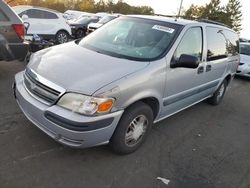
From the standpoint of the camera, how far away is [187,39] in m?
4.32

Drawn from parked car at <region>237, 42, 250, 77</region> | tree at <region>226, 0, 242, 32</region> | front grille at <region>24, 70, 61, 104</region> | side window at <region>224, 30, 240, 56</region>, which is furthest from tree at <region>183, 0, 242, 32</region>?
front grille at <region>24, 70, 61, 104</region>

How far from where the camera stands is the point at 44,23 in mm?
11656

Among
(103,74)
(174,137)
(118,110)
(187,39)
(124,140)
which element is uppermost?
(187,39)

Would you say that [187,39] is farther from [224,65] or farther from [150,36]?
[224,65]

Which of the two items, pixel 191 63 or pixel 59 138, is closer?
pixel 59 138

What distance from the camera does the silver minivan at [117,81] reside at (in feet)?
10.0

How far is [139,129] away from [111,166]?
63 centimetres

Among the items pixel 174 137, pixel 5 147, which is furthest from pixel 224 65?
pixel 5 147

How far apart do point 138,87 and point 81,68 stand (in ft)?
2.36

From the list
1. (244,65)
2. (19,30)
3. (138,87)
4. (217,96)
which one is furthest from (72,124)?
(244,65)

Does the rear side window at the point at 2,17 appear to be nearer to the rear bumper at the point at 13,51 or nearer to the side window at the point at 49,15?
the rear bumper at the point at 13,51

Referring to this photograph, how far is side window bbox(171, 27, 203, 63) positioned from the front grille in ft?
5.61

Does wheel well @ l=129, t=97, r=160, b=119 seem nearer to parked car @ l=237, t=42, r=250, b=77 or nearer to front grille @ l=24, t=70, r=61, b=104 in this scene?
front grille @ l=24, t=70, r=61, b=104

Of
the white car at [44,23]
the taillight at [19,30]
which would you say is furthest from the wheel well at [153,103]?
the white car at [44,23]
